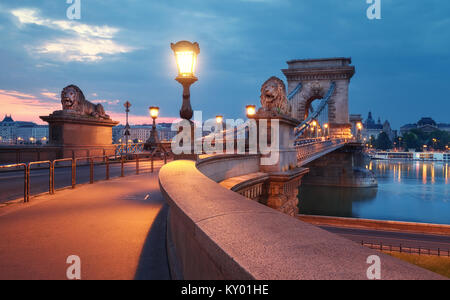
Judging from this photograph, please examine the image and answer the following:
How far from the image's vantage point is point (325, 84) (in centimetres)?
7294

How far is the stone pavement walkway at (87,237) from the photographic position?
340 cm

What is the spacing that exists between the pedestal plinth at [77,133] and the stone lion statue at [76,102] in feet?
1.19

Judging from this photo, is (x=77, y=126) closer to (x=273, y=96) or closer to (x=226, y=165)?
(x=273, y=96)

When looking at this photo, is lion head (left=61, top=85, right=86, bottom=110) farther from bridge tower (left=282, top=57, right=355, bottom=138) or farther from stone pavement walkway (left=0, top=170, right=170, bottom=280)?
bridge tower (left=282, top=57, right=355, bottom=138)

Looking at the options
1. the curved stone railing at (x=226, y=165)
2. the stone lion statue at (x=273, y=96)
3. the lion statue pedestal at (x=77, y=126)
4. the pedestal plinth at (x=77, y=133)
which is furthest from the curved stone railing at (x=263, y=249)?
the pedestal plinth at (x=77, y=133)

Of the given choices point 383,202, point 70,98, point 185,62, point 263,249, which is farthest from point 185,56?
point 383,202

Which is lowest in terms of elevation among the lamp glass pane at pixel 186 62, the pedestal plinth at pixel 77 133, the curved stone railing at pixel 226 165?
the curved stone railing at pixel 226 165

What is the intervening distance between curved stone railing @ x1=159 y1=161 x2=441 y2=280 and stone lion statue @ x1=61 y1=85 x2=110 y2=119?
17.4 meters

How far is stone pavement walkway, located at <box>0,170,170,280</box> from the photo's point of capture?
3396mm

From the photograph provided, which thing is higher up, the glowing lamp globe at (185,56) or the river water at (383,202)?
the glowing lamp globe at (185,56)

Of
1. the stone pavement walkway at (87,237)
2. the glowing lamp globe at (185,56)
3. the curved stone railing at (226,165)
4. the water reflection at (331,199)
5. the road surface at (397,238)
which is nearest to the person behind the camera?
the stone pavement walkway at (87,237)

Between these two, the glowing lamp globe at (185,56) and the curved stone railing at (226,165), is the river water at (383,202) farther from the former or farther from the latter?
the glowing lamp globe at (185,56)

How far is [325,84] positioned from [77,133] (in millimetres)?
63092

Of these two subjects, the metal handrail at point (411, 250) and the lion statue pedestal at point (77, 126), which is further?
the metal handrail at point (411, 250)
